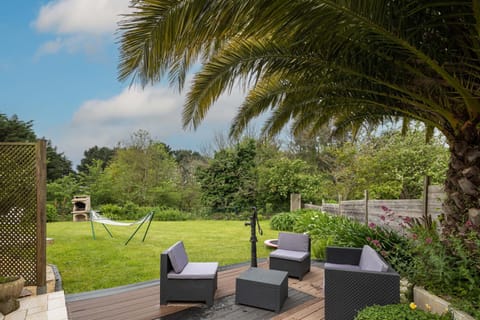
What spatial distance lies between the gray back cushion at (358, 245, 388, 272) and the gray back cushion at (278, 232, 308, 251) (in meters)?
0.98

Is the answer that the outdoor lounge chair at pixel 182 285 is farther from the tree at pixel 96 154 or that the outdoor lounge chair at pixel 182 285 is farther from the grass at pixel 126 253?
the tree at pixel 96 154

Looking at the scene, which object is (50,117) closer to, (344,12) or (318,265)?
(318,265)

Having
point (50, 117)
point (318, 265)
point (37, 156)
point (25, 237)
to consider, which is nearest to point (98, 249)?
point (25, 237)

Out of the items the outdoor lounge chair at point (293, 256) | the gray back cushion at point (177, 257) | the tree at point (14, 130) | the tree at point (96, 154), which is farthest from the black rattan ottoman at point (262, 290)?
the tree at point (96, 154)

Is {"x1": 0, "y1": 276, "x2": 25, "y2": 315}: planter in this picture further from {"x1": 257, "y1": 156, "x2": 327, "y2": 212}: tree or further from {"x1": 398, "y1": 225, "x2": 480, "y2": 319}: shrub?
{"x1": 257, "y1": 156, "x2": 327, "y2": 212}: tree

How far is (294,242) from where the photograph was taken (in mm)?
4719

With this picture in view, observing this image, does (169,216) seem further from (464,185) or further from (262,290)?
(464,185)

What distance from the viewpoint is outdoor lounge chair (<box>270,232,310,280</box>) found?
4.33 meters

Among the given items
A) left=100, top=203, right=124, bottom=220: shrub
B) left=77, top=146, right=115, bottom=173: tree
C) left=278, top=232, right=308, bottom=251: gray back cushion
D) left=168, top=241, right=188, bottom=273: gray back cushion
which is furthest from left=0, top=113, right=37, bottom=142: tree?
left=278, top=232, right=308, bottom=251: gray back cushion

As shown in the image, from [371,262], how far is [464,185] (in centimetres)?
128

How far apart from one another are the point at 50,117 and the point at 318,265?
11154 mm

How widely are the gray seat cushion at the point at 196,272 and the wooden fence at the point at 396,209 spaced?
2347mm

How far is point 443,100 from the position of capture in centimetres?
330

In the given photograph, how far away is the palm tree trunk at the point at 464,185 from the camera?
3102 millimetres
